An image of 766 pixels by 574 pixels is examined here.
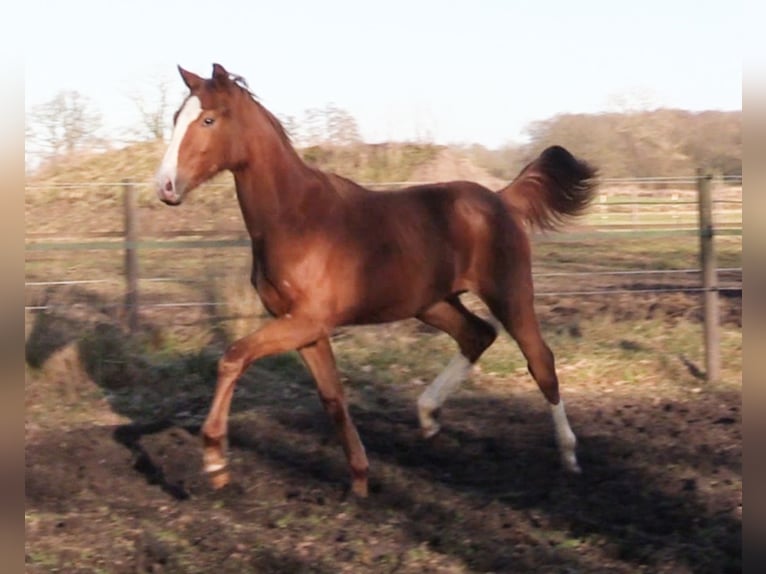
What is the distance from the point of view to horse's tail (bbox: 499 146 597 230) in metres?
6.82

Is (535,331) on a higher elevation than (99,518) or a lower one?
higher

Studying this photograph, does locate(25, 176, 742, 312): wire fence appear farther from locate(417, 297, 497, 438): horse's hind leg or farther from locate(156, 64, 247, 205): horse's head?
locate(156, 64, 247, 205): horse's head

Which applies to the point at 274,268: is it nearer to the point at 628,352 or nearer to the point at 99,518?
the point at 99,518

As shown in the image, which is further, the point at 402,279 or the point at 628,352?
the point at 628,352

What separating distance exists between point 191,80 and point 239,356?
1368mm

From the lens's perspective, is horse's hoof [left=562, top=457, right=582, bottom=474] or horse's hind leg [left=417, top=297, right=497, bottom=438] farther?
horse's hind leg [left=417, top=297, right=497, bottom=438]

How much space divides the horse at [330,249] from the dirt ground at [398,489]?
0.31 m

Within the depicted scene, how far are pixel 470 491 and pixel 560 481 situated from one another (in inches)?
20.4

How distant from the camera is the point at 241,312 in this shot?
9.14 m

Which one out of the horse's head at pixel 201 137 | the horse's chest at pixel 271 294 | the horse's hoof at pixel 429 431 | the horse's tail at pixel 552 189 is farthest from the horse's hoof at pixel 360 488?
the horse's tail at pixel 552 189

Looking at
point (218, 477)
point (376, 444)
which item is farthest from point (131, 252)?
point (218, 477)

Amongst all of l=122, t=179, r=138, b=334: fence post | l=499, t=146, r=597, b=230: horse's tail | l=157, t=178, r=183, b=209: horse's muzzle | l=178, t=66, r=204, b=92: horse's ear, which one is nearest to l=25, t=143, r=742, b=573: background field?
l=122, t=179, r=138, b=334: fence post

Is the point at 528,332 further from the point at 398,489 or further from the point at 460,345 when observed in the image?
the point at 398,489

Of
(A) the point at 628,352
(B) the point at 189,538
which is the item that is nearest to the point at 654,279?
(A) the point at 628,352
